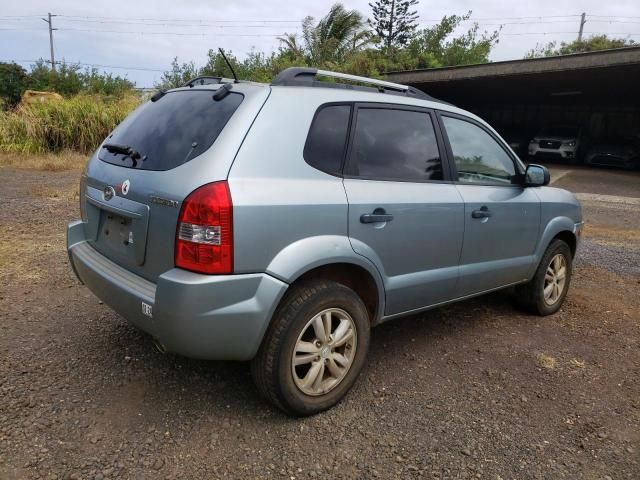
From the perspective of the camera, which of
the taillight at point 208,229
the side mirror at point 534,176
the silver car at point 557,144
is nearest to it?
the taillight at point 208,229

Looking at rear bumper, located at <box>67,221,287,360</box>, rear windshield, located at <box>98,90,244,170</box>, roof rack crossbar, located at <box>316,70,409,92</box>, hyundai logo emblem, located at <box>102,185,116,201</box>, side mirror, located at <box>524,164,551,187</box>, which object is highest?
roof rack crossbar, located at <box>316,70,409,92</box>

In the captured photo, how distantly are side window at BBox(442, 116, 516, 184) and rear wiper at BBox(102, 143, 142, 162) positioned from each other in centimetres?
203

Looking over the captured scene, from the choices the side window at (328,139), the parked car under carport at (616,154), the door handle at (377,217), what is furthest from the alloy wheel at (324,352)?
the parked car under carport at (616,154)

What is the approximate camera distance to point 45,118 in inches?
530

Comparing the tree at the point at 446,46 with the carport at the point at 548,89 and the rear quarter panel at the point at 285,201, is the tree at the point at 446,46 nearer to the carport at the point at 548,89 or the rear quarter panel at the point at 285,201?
the carport at the point at 548,89

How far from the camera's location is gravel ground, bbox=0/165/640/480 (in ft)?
7.77

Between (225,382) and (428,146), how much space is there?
6.50 ft

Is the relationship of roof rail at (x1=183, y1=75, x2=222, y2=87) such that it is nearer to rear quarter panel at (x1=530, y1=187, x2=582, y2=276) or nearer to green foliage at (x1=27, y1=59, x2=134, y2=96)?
rear quarter panel at (x1=530, y1=187, x2=582, y2=276)

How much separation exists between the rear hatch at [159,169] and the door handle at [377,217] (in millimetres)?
799

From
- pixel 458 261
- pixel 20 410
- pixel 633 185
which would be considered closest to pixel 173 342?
pixel 20 410

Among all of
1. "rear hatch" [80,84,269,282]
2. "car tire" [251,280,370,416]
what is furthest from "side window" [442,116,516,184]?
"rear hatch" [80,84,269,282]

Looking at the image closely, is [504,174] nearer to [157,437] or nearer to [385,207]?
[385,207]

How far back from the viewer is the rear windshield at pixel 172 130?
2.51 metres

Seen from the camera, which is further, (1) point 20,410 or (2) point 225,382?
(2) point 225,382
